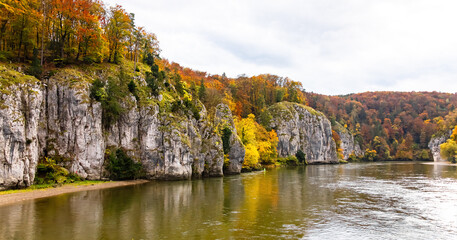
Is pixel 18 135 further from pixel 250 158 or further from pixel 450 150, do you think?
pixel 450 150

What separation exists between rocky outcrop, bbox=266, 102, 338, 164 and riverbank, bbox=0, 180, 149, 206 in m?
71.6

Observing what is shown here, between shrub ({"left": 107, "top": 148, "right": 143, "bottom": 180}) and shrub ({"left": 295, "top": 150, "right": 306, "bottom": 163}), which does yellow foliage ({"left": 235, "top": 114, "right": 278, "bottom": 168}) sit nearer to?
shrub ({"left": 295, "top": 150, "right": 306, "bottom": 163})

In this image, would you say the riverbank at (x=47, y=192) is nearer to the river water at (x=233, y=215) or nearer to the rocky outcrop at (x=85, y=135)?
the river water at (x=233, y=215)

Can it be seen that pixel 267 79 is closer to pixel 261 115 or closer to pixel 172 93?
pixel 261 115

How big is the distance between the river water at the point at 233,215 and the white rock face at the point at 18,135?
5664 millimetres

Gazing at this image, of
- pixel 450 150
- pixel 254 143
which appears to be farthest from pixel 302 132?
pixel 450 150

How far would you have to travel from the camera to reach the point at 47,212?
2347cm

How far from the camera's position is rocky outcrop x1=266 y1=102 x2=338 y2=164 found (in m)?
108

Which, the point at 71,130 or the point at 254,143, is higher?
the point at 71,130

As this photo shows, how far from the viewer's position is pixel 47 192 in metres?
32.1

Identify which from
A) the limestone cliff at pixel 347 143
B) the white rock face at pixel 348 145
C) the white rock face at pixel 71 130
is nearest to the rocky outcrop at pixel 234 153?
the white rock face at pixel 71 130

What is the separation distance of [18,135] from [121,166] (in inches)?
588

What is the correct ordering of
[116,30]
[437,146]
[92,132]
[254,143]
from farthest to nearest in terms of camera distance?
[437,146] < [254,143] < [116,30] < [92,132]

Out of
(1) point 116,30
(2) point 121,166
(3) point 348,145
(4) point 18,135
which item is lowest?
(2) point 121,166
